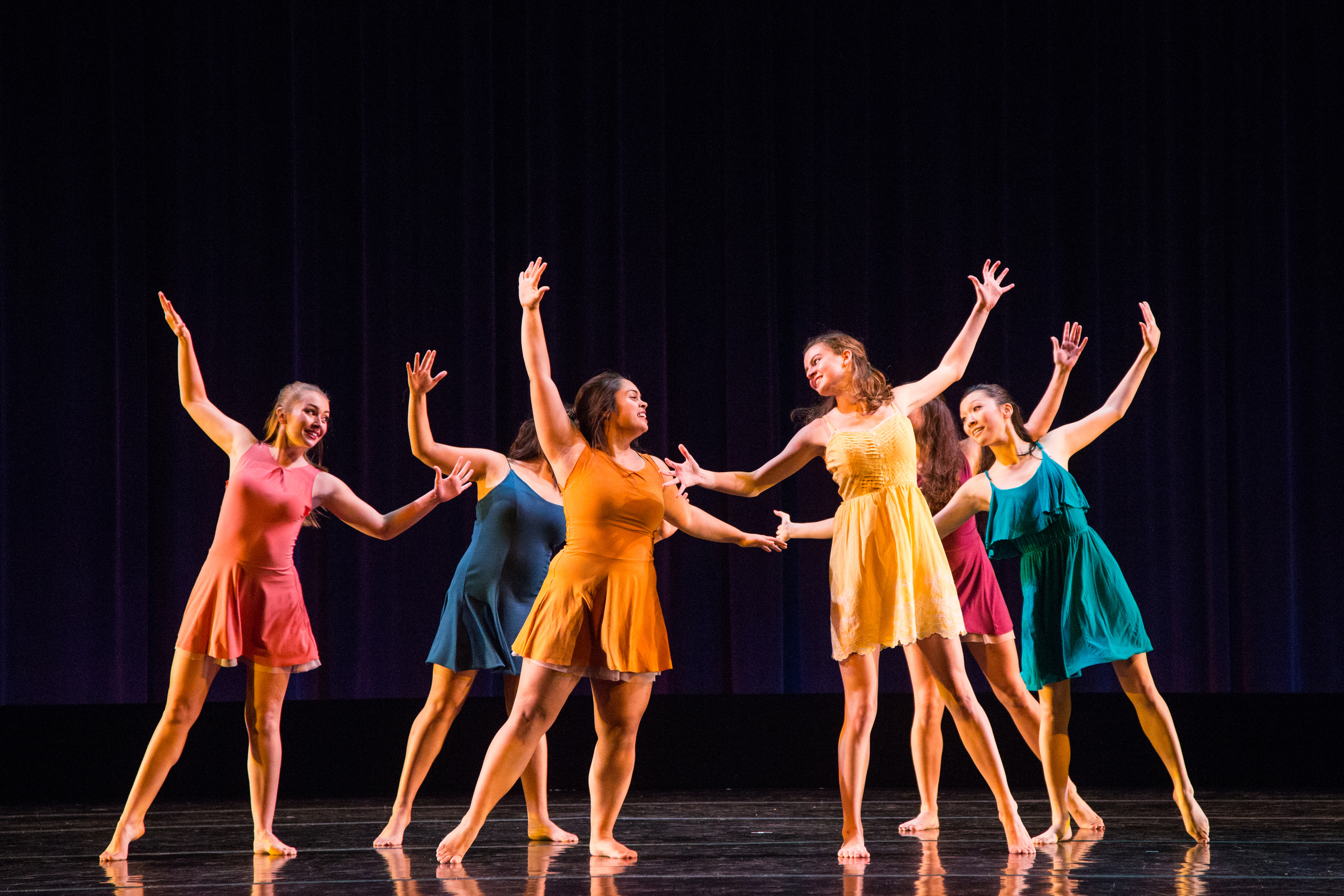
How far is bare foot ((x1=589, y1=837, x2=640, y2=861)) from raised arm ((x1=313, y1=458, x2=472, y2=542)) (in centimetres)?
106

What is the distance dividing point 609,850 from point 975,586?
1.47 m

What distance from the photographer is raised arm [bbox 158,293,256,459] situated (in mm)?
3754

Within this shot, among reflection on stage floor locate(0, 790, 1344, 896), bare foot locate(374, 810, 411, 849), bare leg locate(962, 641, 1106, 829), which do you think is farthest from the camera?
bare leg locate(962, 641, 1106, 829)

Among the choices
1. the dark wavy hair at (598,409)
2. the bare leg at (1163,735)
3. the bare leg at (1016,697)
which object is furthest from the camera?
the bare leg at (1016,697)

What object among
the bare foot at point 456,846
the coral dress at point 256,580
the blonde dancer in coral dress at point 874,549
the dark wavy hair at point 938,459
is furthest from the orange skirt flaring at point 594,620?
the dark wavy hair at point 938,459

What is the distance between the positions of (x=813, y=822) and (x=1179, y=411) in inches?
134

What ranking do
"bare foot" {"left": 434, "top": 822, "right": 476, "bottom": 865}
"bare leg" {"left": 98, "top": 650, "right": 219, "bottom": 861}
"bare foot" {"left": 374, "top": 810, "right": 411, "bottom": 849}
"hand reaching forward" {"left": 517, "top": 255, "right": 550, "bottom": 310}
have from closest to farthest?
1. "hand reaching forward" {"left": 517, "top": 255, "right": 550, "bottom": 310}
2. "bare foot" {"left": 434, "top": 822, "right": 476, "bottom": 865}
3. "bare leg" {"left": 98, "top": 650, "right": 219, "bottom": 861}
4. "bare foot" {"left": 374, "top": 810, "right": 411, "bottom": 849}

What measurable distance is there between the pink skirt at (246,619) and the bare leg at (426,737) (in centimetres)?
38

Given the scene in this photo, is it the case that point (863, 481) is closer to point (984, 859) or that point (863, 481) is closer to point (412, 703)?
point (984, 859)

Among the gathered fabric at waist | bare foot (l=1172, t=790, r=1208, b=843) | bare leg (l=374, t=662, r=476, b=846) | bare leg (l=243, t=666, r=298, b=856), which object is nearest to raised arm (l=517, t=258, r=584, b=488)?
bare leg (l=374, t=662, r=476, b=846)

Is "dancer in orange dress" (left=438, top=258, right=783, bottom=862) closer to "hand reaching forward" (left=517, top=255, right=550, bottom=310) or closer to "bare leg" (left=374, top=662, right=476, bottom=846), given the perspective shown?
"hand reaching forward" (left=517, top=255, right=550, bottom=310)

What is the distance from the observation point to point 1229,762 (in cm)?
540

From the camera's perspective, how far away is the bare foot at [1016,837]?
343cm

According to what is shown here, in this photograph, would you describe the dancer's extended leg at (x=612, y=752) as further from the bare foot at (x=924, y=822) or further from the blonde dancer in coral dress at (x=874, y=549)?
the bare foot at (x=924, y=822)
